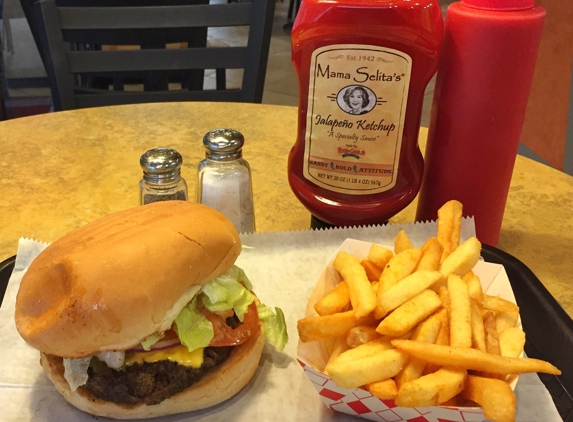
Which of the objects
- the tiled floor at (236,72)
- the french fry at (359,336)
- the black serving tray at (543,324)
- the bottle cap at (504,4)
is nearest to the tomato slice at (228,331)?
the french fry at (359,336)

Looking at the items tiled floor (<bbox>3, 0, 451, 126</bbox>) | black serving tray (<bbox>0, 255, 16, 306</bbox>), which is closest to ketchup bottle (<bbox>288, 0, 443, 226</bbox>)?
black serving tray (<bbox>0, 255, 16, 306</bbox>)

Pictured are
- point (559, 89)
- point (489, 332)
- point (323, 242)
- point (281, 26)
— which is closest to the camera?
point (489, 332)

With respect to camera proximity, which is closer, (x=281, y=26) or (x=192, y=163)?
(x=192, y=163)

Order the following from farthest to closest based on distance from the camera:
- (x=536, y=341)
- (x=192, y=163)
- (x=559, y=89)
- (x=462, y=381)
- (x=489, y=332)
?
1. (x=559, y=89)
2. (x=192, y=163)
3. (x=536, y=341)
4. (x=489, y=332)
5. (x=462, y=381)

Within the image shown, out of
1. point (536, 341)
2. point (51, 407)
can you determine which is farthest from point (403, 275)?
point (51, 407)

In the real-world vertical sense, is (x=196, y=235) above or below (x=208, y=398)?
above

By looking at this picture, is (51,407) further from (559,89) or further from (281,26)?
(281,26)
